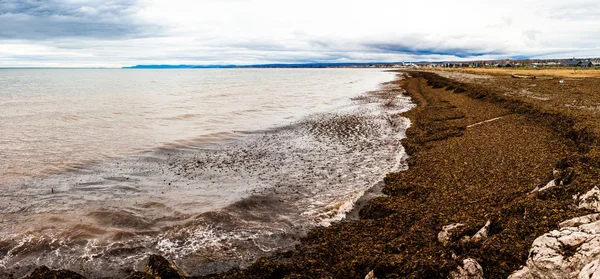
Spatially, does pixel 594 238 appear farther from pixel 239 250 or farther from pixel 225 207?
pixel 225 207

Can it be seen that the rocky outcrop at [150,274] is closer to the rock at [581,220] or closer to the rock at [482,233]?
the rock at [482,233]

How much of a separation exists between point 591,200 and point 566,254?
2.73 meters

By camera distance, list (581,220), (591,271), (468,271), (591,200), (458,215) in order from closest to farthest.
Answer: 1. (591,271)
2. (468,271)
3. (581,220)
4. (591,200)
5. (458,215)

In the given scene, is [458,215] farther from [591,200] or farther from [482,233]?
[591,200]

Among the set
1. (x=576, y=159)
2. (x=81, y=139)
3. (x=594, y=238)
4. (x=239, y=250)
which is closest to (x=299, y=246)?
(x=239, y=250)

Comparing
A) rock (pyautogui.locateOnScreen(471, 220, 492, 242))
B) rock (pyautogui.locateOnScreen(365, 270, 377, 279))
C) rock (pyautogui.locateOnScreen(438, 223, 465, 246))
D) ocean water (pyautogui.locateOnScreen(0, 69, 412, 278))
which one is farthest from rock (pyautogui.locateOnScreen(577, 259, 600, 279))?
ocean water (pyautogui.locateOnScreen(0, 69, 412, 278))

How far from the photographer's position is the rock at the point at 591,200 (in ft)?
22.6

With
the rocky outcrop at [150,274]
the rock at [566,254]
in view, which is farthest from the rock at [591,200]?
the rocky outcrop at [150,274]

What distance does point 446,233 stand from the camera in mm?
7723

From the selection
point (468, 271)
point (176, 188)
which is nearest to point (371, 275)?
point (468, 271)

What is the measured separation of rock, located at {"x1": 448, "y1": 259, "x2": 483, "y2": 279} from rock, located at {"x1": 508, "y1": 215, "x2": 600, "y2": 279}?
45 cm

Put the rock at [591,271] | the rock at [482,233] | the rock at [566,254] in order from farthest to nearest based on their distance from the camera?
the rock at [482,233]
the rock at [566,254]
the rock at [591,271]

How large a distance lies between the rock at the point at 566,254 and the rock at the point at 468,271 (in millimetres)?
446

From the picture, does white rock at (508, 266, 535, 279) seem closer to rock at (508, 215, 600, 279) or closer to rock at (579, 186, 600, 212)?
rock at (508, 215, 600, 279)
